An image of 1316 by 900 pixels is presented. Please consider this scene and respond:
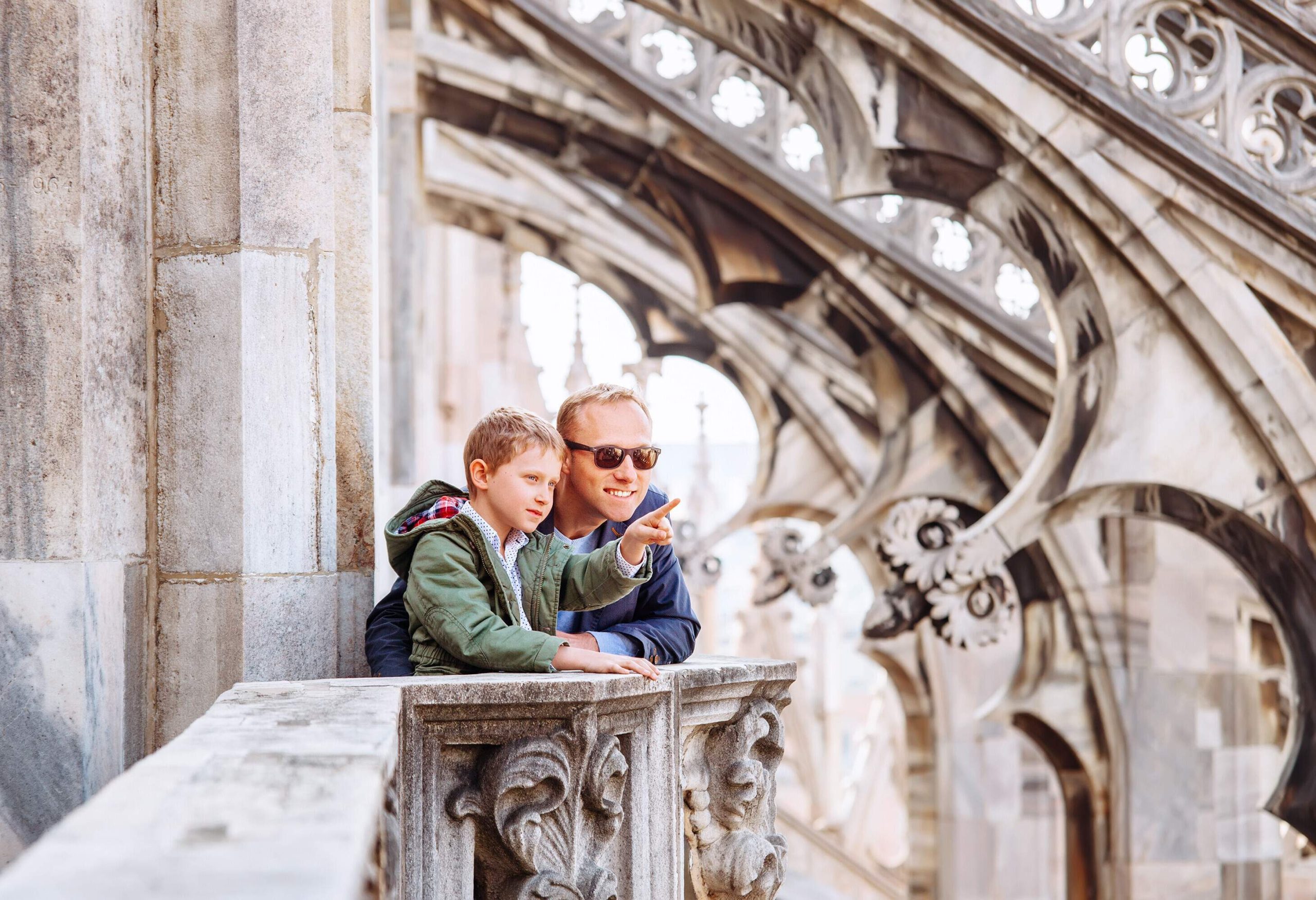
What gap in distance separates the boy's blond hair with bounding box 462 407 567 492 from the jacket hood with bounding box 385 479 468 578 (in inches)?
2.6

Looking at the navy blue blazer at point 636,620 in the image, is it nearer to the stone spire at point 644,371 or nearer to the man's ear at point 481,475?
the man's ear at point 481,475

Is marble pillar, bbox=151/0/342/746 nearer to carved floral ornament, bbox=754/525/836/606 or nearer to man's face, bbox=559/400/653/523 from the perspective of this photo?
man's face, bbox=559/400/653/523

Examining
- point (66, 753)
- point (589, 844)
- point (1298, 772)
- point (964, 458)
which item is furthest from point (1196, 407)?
point (66, 753)

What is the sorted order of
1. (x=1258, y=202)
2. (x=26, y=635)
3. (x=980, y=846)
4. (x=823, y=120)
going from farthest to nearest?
1. (x=980, y=846)
2. (x=823, y=120)
3. (x=1258, y=202)
4. (x=26, y=635)

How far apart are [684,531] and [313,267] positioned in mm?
5021

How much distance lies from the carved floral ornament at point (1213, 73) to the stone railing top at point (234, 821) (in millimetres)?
3126

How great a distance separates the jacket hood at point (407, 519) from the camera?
229 cm

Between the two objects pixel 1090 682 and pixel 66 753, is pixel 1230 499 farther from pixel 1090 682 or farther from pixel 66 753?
pixel 66 753

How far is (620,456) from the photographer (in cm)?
240

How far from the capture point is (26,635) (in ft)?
7.23

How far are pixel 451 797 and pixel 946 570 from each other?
287 centimetres

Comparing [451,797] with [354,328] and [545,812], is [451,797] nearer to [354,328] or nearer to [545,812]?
[545,812]

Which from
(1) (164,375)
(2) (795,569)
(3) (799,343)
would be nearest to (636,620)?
(1) (164,375)

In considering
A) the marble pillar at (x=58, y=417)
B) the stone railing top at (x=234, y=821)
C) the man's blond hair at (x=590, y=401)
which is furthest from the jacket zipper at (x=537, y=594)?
the stone railing top at (x=234, y=821)
